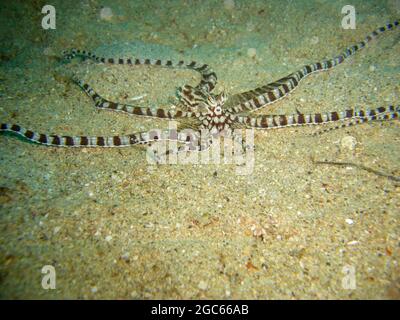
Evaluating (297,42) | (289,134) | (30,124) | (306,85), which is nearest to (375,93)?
(306,85)

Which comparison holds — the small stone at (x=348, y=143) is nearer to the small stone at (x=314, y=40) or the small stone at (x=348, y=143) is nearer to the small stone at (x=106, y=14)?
the small stone at (x=314, y=40)

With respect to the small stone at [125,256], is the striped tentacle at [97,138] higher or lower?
higher

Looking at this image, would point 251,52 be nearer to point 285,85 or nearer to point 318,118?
point 285,85

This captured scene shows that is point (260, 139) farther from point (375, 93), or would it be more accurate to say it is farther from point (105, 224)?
point (105, 224)

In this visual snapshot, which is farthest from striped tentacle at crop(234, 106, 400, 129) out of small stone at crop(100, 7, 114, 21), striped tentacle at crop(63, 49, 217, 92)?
small stone at crop(100, 7, 114, 21)

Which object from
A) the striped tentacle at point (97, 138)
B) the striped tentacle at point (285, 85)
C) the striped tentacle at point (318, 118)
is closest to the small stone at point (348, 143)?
the striped tentacle at point (318, 118)
